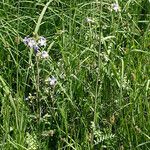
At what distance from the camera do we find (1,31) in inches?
101

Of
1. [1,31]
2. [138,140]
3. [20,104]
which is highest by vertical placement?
[1,31]

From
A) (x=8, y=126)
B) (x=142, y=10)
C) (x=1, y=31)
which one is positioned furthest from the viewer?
(x=142, y=10)

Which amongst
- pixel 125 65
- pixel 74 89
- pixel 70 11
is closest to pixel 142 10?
pixel 70 11

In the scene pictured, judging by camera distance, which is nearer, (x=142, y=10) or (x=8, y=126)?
(x=8, y=126)

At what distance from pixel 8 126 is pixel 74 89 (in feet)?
1.44

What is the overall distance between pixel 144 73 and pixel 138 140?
1.55 ft

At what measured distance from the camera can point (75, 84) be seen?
2.21 meters

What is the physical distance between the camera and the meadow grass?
1922 mm

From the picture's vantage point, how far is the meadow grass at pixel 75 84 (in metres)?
1.92

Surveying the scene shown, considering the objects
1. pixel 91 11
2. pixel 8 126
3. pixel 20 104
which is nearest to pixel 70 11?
pixel 91 11

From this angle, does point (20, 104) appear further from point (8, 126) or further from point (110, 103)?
point (110, 103)

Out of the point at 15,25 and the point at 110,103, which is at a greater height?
the point at 15,25

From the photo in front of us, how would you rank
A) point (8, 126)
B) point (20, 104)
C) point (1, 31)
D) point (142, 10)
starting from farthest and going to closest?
point (142, 10), point (1, 31), point (20, 104), point (8, 126)

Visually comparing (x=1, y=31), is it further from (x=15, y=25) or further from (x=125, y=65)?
(x=125, y=65)
